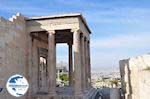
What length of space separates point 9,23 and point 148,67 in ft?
39.0

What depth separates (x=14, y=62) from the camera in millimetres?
25312

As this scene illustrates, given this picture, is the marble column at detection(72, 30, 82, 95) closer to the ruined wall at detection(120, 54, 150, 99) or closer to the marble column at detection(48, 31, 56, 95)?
the marble column at detection(48, 31, 56, 95)

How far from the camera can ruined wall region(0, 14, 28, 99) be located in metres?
23.3

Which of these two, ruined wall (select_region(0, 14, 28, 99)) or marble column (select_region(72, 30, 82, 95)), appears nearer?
ruined wall (select_region(0, 14, 28, 99))

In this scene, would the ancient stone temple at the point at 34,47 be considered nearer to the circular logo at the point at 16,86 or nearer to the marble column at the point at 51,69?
the marble column at the point at 51,69

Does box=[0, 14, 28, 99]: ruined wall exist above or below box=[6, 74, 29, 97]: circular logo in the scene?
above

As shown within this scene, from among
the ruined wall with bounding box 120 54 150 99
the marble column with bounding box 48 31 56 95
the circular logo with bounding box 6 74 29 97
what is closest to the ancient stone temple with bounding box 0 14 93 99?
the marble column with bounding box 48 31 56 95

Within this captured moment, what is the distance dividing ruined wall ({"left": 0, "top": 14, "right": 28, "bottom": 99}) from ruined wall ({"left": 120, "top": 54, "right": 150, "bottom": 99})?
9.62m

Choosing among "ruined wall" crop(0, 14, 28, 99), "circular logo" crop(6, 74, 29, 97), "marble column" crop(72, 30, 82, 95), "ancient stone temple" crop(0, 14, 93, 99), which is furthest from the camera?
"marble column" crop(72, 30, 82, 95)

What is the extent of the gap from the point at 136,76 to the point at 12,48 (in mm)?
10840

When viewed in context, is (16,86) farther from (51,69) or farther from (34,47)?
(34,47)

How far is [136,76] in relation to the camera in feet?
83.6

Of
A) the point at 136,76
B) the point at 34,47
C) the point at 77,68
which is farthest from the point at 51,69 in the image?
the point at 136,76

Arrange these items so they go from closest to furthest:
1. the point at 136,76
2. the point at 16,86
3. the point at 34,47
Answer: the point at 16,86 → the point at 136,76 → the point at 34,47
